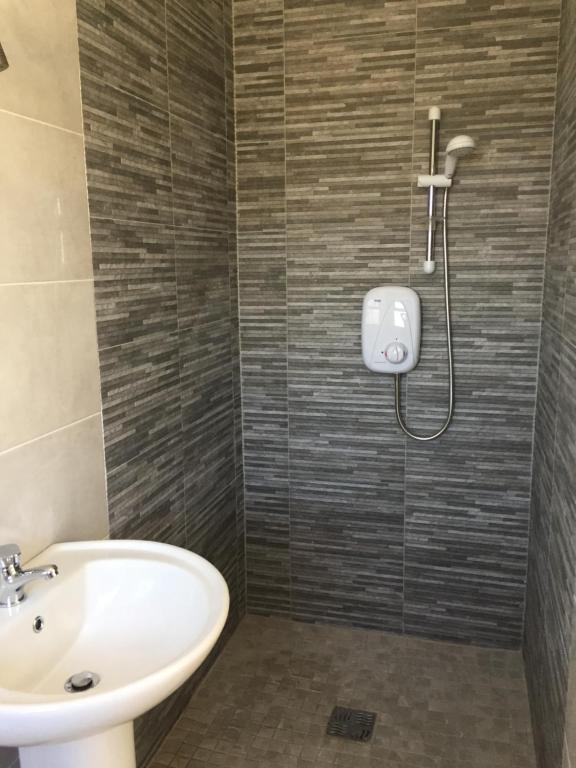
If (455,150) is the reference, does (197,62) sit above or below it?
above

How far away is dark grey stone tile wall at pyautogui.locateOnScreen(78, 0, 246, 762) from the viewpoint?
1742mm

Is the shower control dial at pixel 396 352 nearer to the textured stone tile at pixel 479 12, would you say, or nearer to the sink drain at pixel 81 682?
the textured stone tile at pixel 479 12

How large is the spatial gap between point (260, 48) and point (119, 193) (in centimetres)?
109

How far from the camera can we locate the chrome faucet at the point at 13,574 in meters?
1.28

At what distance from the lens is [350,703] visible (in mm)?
2303

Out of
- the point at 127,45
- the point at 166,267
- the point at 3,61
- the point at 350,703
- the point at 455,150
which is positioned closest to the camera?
the point at 3,61

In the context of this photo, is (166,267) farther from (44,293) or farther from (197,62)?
(197,62)

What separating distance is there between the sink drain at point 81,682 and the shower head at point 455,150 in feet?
6.17

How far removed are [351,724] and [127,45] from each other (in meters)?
2.23

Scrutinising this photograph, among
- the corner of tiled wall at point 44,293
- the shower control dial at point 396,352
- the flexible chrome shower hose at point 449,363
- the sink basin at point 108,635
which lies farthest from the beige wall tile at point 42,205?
the flexible chrome shower hose at point 449,363

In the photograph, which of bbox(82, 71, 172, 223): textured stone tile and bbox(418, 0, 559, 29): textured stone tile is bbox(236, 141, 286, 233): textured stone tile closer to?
bbox(82, 71, 172, 223): textured stone tile

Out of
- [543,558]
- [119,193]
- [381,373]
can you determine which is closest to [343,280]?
[381,373]

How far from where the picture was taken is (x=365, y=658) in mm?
2570

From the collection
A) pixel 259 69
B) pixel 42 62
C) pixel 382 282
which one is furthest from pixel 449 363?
pixel 42 62
